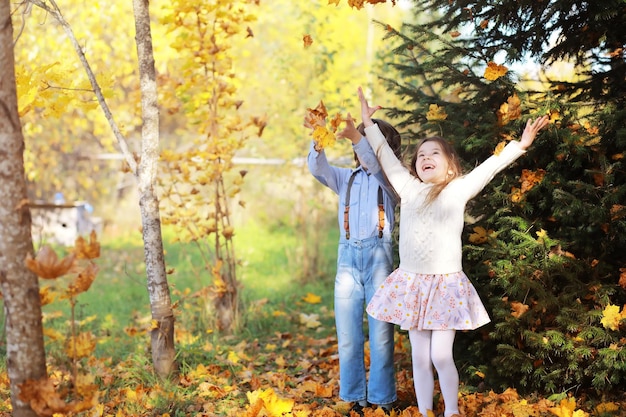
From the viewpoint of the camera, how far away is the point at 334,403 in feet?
11.6

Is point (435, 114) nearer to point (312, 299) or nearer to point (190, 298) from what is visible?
point (190, 298)

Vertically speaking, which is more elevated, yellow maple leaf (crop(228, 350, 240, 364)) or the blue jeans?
the blue jeans

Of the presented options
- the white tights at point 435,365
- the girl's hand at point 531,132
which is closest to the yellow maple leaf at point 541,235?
the girl's hand at point 531,132

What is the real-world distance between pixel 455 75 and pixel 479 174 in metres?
0.86

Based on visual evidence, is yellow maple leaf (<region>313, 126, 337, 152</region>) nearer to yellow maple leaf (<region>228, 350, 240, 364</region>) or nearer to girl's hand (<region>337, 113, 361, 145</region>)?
girl's hand (<region>337, 113, 361, 145</region>)

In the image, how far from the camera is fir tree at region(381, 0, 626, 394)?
3.00 metres

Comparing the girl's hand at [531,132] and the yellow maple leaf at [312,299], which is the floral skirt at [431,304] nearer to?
the girl's hand at [531,132]

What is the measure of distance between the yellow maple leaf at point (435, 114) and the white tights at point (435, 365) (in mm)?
1233

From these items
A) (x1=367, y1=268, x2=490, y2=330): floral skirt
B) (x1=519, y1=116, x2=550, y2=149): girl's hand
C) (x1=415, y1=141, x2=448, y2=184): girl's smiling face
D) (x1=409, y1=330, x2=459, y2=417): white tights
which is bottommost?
(x1=409, y1=330, x2=459, y2=417): white tights

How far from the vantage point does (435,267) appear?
2861 mm

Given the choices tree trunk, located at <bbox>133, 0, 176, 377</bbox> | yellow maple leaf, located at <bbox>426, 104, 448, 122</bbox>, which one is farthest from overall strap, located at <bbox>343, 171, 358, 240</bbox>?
tree trunk, located at <bbox>133, 0, 176, 377</bbox>

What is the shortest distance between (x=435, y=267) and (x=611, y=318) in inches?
33.4

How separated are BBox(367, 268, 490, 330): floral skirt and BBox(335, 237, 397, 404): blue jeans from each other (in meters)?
0.27

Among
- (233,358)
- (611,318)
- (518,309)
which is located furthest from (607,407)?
(233,358)
